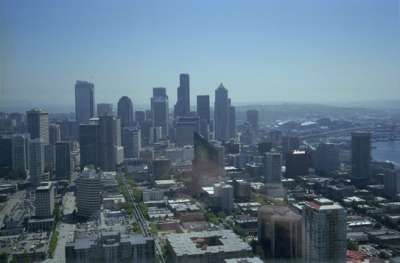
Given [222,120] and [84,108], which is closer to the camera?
[84,108]

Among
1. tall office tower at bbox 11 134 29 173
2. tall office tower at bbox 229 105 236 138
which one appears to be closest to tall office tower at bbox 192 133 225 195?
tall office tower at bbox 11 134 29 173

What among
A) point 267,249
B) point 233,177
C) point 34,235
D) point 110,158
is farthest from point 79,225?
point 110,158

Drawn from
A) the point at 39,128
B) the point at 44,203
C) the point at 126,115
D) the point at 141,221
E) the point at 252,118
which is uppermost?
the point at 126,115

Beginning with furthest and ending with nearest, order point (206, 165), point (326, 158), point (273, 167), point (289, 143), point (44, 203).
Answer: point (289, 143) → point (326, 158) → point (273, 167) → point (206, 165) → point (44, 203)

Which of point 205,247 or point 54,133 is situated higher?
point 54,133

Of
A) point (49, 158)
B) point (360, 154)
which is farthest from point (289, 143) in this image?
point (49, 158)

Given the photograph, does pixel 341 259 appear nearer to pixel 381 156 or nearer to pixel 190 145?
pixel 381 156

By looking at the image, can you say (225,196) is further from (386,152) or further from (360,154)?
(386,152)

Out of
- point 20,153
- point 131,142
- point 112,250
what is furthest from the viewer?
point 131,142
